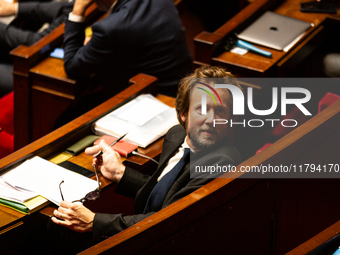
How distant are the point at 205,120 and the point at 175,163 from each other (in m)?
0.22

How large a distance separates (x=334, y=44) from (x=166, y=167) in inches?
66.3

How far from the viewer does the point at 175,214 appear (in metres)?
1.51

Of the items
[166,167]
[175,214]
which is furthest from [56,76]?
[175,214]

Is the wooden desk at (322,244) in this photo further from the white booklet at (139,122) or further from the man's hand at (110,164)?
the white booklet at (139,122)

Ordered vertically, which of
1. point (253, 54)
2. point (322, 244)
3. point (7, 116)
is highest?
point (322, 244)

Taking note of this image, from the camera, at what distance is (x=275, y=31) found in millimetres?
2848

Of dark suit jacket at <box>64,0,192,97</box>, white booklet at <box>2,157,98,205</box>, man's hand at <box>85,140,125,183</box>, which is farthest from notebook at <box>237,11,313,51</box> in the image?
white booklet at <box>2,157,98,205</box>

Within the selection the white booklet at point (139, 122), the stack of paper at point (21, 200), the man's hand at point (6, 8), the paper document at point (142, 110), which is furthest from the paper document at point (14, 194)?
the man's hand at point (6, 8)

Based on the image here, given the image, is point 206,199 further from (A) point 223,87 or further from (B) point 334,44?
(B) point 334,44

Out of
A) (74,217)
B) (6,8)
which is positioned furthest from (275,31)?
(6,8)

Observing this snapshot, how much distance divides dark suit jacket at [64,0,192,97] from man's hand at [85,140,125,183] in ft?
2.62

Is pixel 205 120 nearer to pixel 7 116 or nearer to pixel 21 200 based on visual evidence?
pixel 21 200

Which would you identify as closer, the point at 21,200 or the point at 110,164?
the point at 21,200

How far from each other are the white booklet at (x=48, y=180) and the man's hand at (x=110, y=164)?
0.08 m
